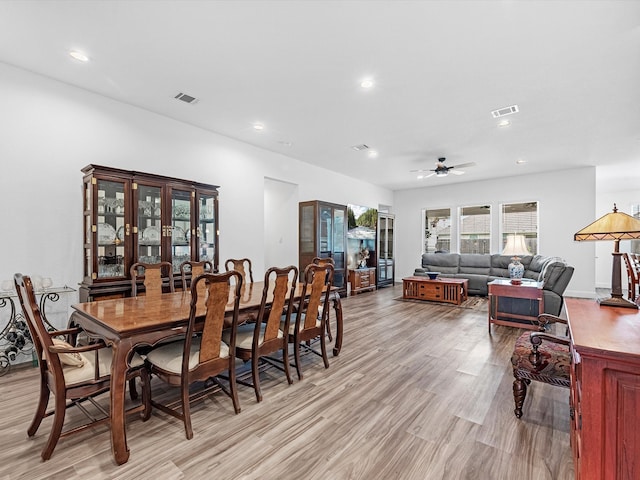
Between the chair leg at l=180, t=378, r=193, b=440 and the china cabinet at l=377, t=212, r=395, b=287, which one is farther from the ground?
the china cabinet at l=377, t=212, r=395, b=287

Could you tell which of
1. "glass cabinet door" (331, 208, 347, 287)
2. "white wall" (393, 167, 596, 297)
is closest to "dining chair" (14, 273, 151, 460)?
"glass cabinet door" (331, 208, 347, 287)

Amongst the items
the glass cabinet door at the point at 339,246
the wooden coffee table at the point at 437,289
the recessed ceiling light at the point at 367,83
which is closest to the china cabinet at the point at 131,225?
the recessed ceiling light at the point at 367,83

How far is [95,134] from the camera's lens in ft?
12.5

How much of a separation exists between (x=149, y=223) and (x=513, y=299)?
5.27 meters

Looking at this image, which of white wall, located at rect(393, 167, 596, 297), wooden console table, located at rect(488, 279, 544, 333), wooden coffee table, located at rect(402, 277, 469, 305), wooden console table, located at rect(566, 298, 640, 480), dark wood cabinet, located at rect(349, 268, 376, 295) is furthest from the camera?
dark wood cabinet, located at rect(349, 268, 376, 295)

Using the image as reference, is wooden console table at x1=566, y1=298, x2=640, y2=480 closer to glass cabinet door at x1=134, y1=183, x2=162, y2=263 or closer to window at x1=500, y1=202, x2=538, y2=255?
glass cabinet door at x1=134, y1=183, x2=162, y2=263

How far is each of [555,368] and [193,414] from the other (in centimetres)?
259

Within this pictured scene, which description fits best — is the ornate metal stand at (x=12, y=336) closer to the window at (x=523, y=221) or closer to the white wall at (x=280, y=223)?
the white wall at (x=280, y=223)

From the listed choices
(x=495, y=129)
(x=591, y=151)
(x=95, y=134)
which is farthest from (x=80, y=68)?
(x=591, y=151)

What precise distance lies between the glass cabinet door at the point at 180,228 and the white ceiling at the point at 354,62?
47.7 inches

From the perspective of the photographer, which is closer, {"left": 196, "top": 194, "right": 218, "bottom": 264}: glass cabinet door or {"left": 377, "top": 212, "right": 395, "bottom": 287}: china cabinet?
{"left": 196, "top": 194, "right": 218, "bottom": 264}: glass cabinet door

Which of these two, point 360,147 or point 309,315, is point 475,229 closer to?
point 360,147

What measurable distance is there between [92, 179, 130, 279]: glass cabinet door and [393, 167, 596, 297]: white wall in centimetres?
833

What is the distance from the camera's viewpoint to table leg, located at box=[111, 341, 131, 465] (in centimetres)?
180
